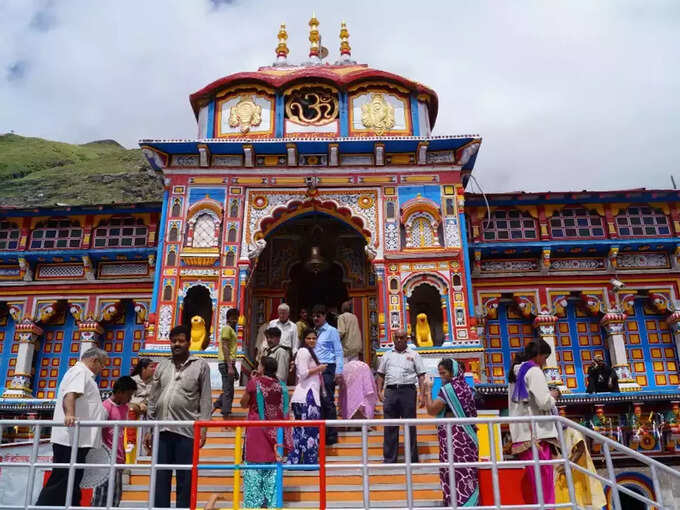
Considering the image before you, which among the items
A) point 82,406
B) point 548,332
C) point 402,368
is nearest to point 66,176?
point 548,332

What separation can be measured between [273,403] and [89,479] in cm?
195

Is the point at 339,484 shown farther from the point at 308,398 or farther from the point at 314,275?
the point at 314,275

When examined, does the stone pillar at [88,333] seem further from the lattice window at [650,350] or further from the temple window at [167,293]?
the lattice window at [650,350]

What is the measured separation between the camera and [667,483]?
11.5m

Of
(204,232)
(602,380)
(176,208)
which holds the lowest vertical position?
(602,380)

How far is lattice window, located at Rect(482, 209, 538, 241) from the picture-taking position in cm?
1479

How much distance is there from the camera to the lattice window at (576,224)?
14.7 metres

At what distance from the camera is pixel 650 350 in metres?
14.3

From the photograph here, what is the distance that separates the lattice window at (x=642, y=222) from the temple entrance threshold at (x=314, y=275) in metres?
6.25

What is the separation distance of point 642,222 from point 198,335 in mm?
10870

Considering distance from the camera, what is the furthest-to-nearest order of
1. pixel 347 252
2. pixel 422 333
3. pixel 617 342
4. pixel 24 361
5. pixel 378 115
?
pixel 347 252 < pixel 24 361 < pixel 378 115 < pixel 617 342 < pixel 422 333

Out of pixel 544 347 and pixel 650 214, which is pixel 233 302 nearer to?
pixel 544 347

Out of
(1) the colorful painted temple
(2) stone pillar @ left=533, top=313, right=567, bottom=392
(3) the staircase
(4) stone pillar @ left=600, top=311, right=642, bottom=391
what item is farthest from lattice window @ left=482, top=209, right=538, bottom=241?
(3) the staircase

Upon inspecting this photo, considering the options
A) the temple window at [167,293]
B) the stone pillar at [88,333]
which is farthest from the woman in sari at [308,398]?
the stone pillar at [88,333]
